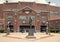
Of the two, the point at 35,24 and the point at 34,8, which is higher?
the point at 34,8

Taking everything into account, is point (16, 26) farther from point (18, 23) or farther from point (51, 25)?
point (51, 25)

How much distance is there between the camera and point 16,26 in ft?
222

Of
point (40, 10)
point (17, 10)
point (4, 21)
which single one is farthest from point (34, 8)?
point (4, 21)

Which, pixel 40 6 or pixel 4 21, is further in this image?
pixel 40 6

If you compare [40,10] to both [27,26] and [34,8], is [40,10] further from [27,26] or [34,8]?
[27,26]

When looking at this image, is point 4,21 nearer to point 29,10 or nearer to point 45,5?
point 29,10

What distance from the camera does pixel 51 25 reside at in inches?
2724

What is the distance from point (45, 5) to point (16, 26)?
614 inches

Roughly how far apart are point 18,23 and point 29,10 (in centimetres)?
631

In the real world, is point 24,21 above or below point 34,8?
below

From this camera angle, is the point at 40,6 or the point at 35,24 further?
the point at 40,6

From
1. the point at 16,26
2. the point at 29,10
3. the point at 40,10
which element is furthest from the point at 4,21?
the point at 40,10

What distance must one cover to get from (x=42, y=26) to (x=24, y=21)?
22.3ft

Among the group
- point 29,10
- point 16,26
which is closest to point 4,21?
point 16,26
